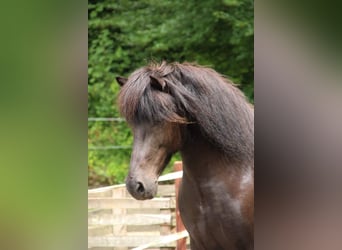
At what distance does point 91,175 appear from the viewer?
15.9 feet

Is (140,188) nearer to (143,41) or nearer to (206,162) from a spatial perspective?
(206,162)

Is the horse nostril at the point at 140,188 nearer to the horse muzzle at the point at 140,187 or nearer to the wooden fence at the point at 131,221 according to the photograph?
the horse muzzle at the point at 140,187

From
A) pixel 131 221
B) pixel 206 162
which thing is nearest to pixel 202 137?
pixel 206 162

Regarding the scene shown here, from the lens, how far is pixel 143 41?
15.3ft

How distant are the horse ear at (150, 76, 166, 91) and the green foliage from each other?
6.97 feet

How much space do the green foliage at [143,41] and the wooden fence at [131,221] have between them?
1.18 meters

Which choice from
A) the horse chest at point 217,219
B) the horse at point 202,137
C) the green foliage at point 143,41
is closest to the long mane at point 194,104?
the horse at point 202,137

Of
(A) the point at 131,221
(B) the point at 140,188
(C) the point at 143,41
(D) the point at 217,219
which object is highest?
(C) the point at 143,41

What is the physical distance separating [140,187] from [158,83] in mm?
371

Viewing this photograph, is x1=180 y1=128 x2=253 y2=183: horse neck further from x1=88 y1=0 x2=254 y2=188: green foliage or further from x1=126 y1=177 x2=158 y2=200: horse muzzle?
x1=88 y1=0 x2=254 y2=188: green foliage

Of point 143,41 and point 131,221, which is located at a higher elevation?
point 143,41

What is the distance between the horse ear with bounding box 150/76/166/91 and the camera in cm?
194
